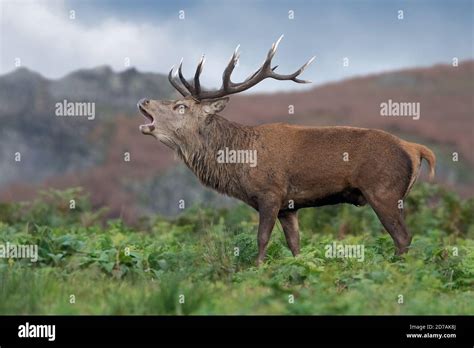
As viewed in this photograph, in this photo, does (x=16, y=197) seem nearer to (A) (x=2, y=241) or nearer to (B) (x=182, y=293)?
(A) (x=2, y=241)

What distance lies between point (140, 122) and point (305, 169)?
56.5 ft

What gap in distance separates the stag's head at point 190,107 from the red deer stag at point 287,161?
0.01 m

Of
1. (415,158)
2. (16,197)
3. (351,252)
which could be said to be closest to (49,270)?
(351,252)

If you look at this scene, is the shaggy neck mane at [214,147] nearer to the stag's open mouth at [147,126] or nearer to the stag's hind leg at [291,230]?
the stag's open mouth at [147,126]

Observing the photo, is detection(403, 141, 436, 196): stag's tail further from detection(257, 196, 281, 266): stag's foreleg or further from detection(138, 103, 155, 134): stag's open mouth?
detection(138, 103, 155, 134): stag's open mouth

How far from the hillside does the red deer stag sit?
10.3 metres

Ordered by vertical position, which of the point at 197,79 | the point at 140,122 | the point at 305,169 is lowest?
the point at 305,169

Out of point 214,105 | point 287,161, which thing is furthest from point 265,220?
point 214,105

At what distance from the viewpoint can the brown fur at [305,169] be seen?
11195mm

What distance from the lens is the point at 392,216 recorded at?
1117cm

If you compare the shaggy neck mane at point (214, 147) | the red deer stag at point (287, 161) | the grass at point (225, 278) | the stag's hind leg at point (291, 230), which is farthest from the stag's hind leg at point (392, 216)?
the shaggy neck mane at point (214, 147)

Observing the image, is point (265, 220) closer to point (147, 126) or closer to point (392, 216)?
point (392, 216)

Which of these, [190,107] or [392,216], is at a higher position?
[190,107]
